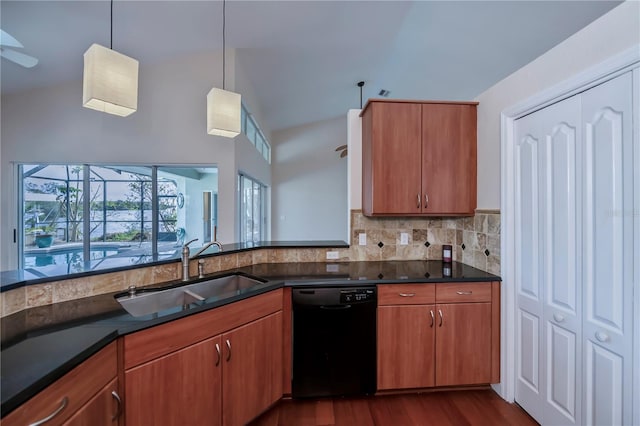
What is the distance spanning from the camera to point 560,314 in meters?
1.58

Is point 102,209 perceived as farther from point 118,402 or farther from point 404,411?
point 404,411

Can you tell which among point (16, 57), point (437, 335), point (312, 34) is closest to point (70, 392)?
point (437, 335)

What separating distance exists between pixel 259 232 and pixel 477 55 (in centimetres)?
522

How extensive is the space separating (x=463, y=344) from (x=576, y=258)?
0.95 meters

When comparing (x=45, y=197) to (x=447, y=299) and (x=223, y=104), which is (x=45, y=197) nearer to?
(x=223, y=104)

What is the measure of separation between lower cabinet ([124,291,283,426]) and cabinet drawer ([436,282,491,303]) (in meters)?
1.17

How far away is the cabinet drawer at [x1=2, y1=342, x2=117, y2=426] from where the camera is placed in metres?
0.72

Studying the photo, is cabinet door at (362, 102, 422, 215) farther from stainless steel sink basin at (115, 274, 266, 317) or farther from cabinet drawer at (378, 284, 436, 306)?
stainless steel sink basin at (115, 274, 266, 317)

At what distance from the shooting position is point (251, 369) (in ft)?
5.35

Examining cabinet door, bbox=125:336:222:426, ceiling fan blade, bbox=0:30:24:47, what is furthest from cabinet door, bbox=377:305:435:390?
ceiling fan blade, bbox=0:30:24:47

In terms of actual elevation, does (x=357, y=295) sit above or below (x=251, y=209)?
below

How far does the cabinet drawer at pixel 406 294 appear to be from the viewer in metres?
1.93

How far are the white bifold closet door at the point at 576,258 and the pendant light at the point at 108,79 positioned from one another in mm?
2415

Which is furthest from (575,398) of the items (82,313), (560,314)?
(82,313)
